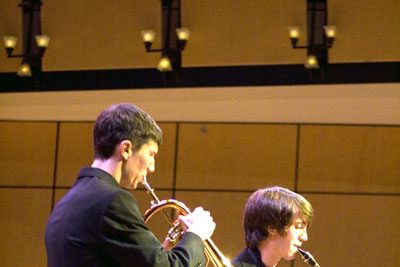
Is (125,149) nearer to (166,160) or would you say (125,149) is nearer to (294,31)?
(294,31)

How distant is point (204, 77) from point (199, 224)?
602 cm

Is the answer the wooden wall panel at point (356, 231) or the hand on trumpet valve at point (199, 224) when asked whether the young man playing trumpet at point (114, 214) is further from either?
the wooden wall panel at point (356, 231)

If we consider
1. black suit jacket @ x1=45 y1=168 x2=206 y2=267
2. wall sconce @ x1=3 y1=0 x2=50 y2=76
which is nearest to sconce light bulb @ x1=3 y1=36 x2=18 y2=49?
wall sconce @ x1=3 y1=0 x2=50 y2=76

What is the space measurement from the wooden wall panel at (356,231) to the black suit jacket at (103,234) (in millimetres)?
6042

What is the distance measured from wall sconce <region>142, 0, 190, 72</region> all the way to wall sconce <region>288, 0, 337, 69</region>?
113 centimetres

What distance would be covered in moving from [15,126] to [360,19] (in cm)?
406

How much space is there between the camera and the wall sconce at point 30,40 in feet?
27.1

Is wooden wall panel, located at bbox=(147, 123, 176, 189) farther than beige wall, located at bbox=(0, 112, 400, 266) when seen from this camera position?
Yes

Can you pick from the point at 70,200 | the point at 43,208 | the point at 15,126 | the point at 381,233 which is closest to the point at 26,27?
the point at 15,126

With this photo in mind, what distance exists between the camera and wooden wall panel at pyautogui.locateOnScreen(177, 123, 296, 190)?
8164 mm

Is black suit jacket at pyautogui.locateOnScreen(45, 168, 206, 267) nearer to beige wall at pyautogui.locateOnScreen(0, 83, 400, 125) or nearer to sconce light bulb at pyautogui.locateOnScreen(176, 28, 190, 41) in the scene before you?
sconce light bulb at pyautogui.locateOnScreen(176, 28, 190, 41)

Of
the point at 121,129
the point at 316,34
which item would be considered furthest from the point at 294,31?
the point at 121,129

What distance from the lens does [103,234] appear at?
2002mm

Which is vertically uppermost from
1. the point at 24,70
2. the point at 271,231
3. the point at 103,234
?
the point at 24,70
